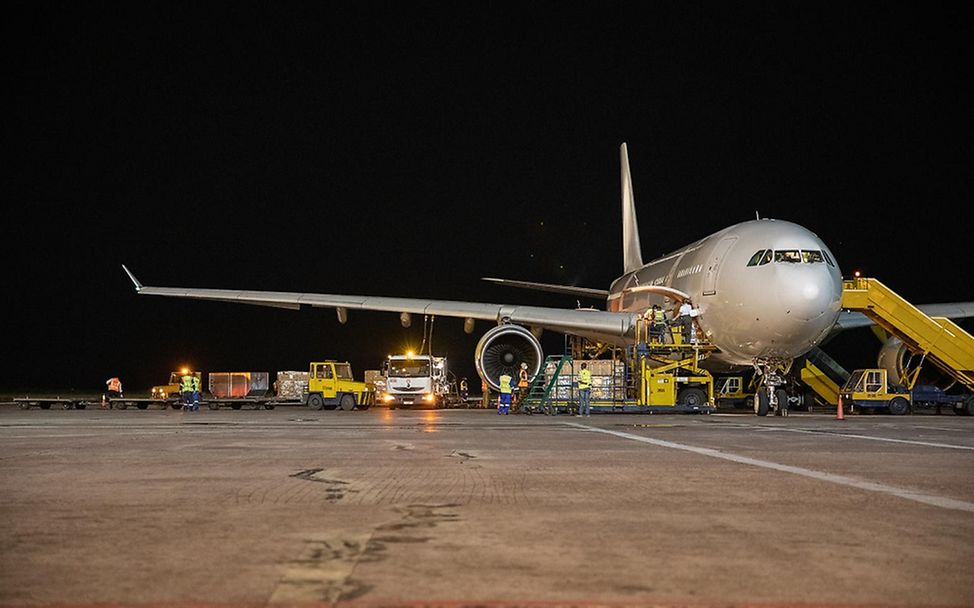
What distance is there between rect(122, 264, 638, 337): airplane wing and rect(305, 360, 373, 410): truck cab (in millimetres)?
1785

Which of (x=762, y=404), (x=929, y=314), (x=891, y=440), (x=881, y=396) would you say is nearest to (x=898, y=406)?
(x=881, y=396)

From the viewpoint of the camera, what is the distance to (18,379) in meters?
72.8

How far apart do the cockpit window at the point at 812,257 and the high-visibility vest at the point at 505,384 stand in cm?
732

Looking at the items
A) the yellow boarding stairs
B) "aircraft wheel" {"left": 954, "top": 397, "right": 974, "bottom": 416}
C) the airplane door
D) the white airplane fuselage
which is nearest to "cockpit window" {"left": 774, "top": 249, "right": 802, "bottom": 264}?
the white airplane fuselage

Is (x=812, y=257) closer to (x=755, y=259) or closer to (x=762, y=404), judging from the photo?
(x=755, y=259)

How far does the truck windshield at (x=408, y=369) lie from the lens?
106 ft

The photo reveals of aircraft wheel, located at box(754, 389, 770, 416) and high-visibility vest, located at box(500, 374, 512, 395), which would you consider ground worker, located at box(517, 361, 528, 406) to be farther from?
aircraft wheel, located at box(754, 389, 770, 416)

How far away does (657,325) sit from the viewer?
26672 mm

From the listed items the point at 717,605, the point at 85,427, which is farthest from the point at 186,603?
the point at 85,427

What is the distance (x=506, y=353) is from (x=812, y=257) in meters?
8.86

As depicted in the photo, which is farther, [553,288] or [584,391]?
[553,288]

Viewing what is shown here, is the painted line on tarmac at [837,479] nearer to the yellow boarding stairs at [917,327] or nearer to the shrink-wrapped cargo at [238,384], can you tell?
the yellow boarding stairs at [917,327]

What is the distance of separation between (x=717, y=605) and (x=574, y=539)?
1600 mm

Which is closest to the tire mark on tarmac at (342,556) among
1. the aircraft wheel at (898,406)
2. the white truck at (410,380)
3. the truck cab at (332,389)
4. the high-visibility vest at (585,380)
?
the high-visibility vest at (585,380)
